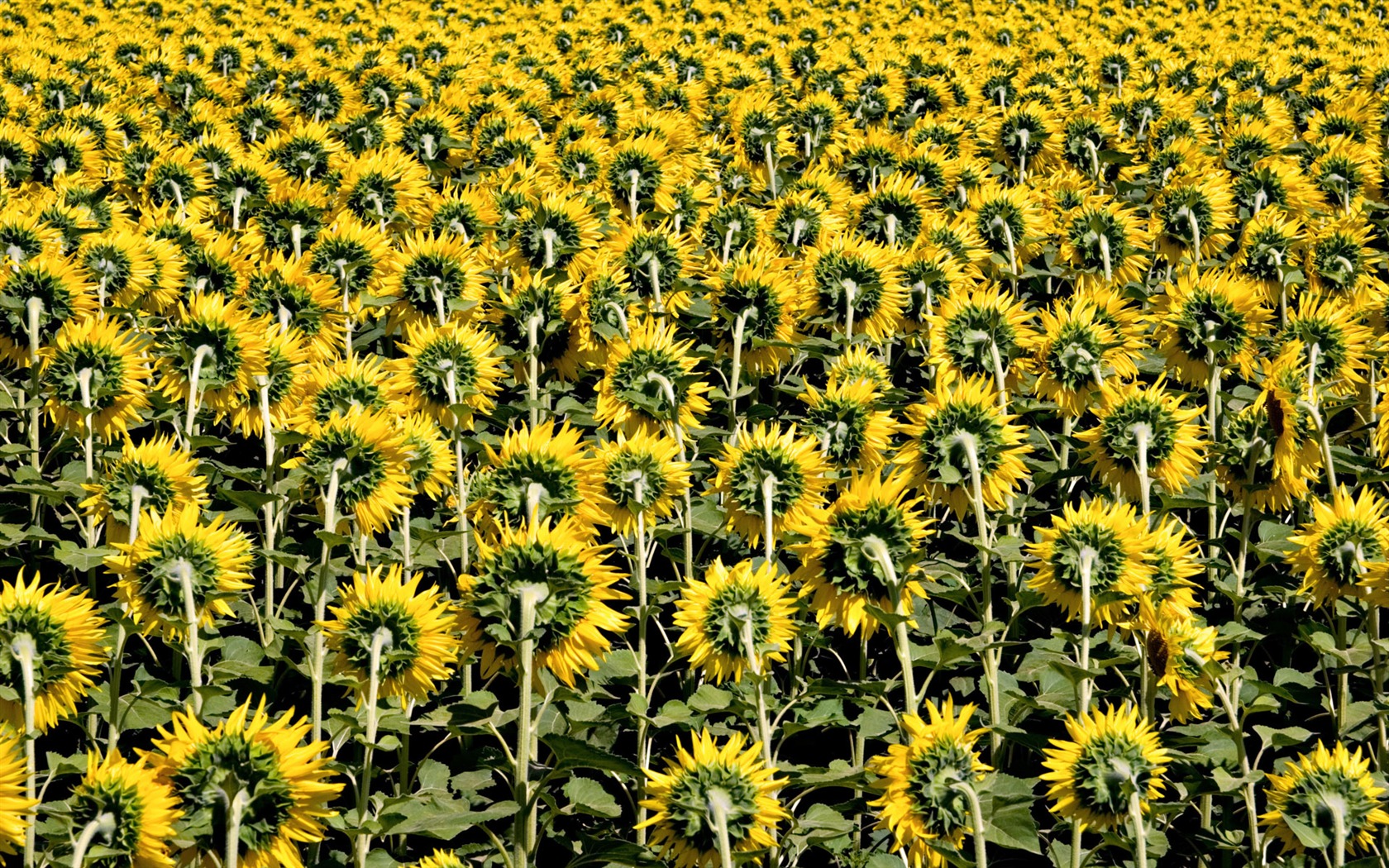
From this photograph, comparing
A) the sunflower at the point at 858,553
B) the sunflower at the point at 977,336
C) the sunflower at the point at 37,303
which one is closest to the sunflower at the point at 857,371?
the sunflower at the point at 977,336

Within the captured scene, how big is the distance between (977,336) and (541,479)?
189cm

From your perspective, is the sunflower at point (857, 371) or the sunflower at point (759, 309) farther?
the sunflower at point (759, 309)

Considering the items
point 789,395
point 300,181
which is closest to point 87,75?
point 300,181

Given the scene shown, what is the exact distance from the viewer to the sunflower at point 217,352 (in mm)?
4465

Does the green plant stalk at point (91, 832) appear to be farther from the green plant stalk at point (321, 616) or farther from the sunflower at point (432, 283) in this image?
the sunflower at point (432, 283)

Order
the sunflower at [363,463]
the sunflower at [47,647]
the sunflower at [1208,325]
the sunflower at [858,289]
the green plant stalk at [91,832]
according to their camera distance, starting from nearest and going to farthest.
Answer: the green plant stalk at [91,832], the sunflower at [47,647], the sunflower at [363,463], the sunflower at [1208,325], the sunflower at [858,289]

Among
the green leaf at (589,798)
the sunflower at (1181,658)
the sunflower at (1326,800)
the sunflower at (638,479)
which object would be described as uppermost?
the sunflower at (638,479)

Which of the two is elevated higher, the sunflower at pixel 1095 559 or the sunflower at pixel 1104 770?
the sunflower at pixel 1095 559

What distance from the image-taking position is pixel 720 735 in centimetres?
393

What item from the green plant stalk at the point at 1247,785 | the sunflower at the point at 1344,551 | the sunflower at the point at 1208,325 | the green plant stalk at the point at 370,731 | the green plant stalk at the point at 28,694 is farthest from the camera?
the sunflower at the point at 1208,325

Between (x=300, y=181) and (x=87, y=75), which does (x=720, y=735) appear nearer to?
(x=300, y=181)

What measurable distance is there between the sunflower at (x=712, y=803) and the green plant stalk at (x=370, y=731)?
74cm

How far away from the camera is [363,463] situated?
3.86 m

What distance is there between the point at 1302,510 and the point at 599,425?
2.64 metres
